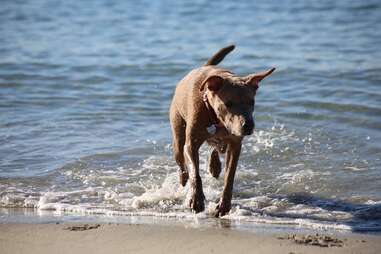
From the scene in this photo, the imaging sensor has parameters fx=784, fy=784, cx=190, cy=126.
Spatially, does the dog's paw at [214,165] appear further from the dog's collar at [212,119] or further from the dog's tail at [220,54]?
the dog's collar at [212,119]

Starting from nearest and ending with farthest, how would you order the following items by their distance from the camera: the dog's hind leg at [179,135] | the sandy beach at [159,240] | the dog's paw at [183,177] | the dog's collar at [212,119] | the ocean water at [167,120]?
the sandy beach at [159,240]
the dog's collar at [212,119]
the ocean water at [167,120]
the dog's hind leg at [179,135]
the dog's paw at [183,177]

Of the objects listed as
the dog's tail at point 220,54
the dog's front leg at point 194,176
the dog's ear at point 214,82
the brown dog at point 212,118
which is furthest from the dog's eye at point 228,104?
the dog's tail at point 220,54

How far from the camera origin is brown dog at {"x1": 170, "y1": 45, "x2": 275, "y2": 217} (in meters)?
6.46

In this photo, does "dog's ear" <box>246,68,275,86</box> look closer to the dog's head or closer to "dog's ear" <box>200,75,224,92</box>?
the dog's head

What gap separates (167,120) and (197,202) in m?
3.90

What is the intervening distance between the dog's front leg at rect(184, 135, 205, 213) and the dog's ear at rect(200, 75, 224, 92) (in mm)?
606

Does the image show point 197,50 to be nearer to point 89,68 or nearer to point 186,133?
point 89,68

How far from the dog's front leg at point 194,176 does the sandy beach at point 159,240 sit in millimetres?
618

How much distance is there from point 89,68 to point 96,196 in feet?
24.6

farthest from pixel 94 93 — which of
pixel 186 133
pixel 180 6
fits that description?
pixel 180 6

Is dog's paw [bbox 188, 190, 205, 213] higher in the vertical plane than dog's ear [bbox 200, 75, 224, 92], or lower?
lower

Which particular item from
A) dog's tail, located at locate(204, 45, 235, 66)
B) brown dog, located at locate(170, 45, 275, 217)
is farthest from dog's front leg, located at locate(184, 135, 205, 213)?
dog's tail, located at locate(204, 45, 235, 66)

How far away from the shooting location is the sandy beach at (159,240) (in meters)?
5.64

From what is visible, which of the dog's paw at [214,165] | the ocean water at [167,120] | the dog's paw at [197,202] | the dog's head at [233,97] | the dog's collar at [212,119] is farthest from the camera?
the dog's paw at [214,165]
